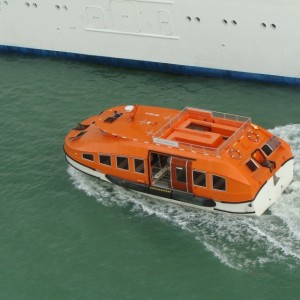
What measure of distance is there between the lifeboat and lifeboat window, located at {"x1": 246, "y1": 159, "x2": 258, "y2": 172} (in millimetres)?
36

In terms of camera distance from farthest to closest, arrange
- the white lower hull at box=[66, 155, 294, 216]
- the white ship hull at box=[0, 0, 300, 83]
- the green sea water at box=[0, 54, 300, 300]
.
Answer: the white ship hull at box=[0, 0, 300, 83]
the white lower hull at box=[66, 155, 294, 216]
the green sea water at box=[0, 54, 300, 300]

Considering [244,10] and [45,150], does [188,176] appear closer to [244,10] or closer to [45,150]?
[45,150]

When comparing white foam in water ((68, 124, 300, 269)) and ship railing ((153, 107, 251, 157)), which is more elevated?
ship railing ((153, 107, 251, 157))

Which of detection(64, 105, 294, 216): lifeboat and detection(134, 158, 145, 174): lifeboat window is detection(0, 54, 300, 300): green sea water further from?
detection(134, 158, 145, 174): lifeboat window

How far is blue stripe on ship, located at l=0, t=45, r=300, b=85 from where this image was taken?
3133cm

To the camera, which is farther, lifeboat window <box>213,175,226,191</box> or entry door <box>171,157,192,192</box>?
entry door <box>171,157,192,192</box>

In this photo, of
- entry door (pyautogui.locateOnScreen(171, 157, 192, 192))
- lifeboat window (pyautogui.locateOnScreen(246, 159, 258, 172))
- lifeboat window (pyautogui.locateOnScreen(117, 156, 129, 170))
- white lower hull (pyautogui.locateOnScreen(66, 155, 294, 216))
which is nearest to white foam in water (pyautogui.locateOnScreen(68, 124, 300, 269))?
white lower hull (pyautogui.locateOnScreen(66, 155, 294, 216))

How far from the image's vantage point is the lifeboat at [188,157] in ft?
71.4

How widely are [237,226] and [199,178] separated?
2.05m

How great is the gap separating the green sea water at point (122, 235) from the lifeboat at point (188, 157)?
2.40ft

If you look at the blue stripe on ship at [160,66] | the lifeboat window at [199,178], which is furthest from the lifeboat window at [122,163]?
the blue stripe on ship at [160,66]

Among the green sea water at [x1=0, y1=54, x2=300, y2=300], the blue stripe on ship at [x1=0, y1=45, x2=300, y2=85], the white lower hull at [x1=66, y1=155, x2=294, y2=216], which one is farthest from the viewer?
the blue stripe on ship at [x1=0, y1=45, x2=300, y2=85]

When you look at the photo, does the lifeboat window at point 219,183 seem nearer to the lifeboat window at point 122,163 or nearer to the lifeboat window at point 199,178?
the lifeboat window at point 199,178

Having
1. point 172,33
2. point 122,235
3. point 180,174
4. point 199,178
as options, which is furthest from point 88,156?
point 172,33
